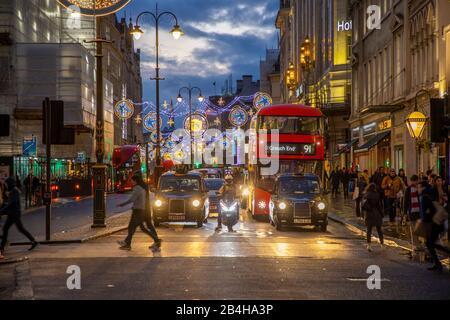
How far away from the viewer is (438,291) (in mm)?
11250

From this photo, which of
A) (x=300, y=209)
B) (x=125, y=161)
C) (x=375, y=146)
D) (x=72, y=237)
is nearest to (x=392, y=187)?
(x=300, y=209)

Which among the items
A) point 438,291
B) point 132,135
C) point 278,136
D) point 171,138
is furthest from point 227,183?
point 132,135

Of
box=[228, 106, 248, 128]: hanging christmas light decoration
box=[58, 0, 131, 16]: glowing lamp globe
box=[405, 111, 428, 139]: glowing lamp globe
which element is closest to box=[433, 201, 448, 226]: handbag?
box=[58, 0, 131, 16]: glowing lamp globe

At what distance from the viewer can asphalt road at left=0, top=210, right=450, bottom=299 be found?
10.8m

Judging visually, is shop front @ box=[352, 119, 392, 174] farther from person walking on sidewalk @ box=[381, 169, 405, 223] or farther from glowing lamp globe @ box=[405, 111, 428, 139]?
glowing lamp globe @ box=[405, 111, 428, 139]

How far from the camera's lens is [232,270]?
1334 centimetres

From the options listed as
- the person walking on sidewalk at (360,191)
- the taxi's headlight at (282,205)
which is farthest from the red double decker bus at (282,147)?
the taxi's headlight at (282,205)

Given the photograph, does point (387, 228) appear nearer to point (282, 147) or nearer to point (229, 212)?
point (229, 212)

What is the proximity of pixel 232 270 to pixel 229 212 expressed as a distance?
10418mm

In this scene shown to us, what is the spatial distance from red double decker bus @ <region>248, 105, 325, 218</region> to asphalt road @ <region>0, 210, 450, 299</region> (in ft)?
26.7

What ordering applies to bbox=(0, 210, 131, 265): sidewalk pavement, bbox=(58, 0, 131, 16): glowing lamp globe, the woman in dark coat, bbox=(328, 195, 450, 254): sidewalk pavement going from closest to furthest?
bbox=(0, 210, 131, 265): sidewalk pavement
the woman in dark coat
bbox=(328, 195, 450, 254): sidewalk pavement
bbox=(58, 0, 131, 16): glowing lamp globe

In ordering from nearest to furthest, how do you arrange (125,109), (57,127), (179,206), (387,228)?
(57,127) → (387,228) → (179,206) → (125,109)
